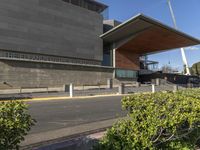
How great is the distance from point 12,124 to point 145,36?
179 feet

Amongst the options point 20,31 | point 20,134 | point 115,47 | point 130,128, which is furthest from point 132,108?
point 115,47

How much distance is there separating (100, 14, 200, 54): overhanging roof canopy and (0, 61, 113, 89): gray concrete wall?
26.7 feet

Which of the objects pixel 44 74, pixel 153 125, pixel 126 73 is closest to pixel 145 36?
pixel 126 73

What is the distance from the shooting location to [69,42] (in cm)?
4753

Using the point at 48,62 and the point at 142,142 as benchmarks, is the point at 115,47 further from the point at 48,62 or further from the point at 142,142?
the point at 142,142

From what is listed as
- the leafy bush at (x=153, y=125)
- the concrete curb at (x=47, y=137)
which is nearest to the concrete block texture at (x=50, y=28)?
the concrete curb at (x=47, y=137)

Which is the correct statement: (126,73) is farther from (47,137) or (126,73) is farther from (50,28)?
(47,137)

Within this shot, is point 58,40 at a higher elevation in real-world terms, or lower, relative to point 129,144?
higher

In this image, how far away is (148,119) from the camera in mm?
5301

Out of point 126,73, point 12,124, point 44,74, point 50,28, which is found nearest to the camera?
point 12,124

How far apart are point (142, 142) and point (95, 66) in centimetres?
4642

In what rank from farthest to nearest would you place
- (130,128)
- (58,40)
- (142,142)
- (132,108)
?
1. (58,40)
2. (132,108)
3. (130,128)
4. (142,142)

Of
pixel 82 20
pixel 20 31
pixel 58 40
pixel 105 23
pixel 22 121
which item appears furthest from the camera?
pixel 105 23

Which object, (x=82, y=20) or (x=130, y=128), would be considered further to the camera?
(x=82, y=20)
